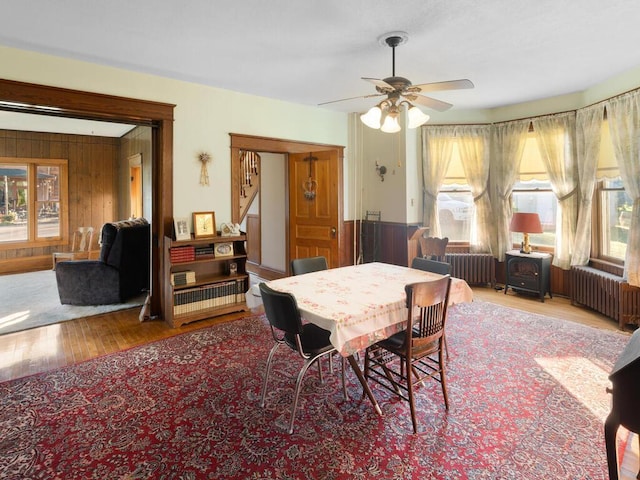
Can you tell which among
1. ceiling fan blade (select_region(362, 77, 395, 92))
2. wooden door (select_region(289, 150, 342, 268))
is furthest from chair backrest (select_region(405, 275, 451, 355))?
wooden door (select_region(289, 150, 342, 268))

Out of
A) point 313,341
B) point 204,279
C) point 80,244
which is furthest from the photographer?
point 80,244

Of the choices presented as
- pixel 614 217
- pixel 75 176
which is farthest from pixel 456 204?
pixel 75 176

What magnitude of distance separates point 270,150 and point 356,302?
330cm

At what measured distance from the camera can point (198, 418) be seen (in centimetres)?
233

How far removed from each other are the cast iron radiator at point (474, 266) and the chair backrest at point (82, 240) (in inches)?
262

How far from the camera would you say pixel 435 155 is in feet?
18.4

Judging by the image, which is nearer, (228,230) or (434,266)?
(434,266)

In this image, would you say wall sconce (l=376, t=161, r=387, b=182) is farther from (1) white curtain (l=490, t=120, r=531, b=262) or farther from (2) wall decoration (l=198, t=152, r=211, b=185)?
(2) wall decoration (l=198, t=152, r=211, b=185)

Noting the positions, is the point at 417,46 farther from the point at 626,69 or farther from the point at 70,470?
the point at 70,470

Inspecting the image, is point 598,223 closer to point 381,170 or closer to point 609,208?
point 609,208

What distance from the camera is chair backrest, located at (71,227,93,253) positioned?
23.3ft

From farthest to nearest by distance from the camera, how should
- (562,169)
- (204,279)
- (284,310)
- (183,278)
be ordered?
(562,169)
(204,279)
(183,278)
(284,310)

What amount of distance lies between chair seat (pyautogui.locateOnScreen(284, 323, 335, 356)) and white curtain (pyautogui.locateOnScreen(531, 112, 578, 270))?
4140mm

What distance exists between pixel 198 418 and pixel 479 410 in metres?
1.83
